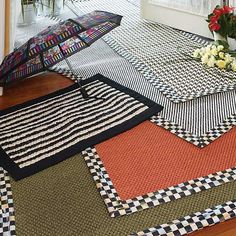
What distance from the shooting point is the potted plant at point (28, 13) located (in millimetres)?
3264

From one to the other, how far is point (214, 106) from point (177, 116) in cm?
21

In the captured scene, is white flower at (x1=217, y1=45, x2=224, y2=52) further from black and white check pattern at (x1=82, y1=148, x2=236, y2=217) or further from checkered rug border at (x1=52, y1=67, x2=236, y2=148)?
black and white check pattern at (x1=82, y1=148, x2=236, y2=217)

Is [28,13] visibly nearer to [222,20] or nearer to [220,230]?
[222,20]

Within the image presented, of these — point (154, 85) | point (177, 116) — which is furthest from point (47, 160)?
point (154, 85)

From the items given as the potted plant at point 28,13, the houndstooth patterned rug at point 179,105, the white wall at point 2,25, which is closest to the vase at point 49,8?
the potted plant at point 28,13

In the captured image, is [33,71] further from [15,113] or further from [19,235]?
[19,235]

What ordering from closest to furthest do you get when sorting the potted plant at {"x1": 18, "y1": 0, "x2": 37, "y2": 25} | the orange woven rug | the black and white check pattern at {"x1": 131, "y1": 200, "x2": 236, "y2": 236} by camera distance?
the black and white check pattern at {"x1": 131, "y1": 200, "x2": 236, "y2": 236}, the orange woven rug, the potted plant at {"x1": 18, "y1": 0, "x2": 37, "y2": 25}

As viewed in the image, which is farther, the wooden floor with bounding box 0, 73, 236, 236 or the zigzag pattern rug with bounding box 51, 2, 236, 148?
the wooden floor with bounding box 0, 73, 236, 236

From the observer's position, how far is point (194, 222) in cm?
135

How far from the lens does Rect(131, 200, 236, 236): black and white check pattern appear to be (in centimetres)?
132

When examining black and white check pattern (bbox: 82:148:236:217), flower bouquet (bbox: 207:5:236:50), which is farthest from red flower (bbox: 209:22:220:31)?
black and white check pattern (bbox: 82:148:236:217)

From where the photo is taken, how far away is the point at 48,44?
1.85 metres

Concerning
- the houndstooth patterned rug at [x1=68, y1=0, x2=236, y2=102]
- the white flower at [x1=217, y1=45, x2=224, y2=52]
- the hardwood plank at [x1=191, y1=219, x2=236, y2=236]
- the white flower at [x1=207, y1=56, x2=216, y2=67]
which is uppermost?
the white flower at [x1=217, y1=45, x2=224, y2=52]

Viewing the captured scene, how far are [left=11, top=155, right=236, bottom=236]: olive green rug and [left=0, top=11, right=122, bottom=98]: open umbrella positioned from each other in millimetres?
604
